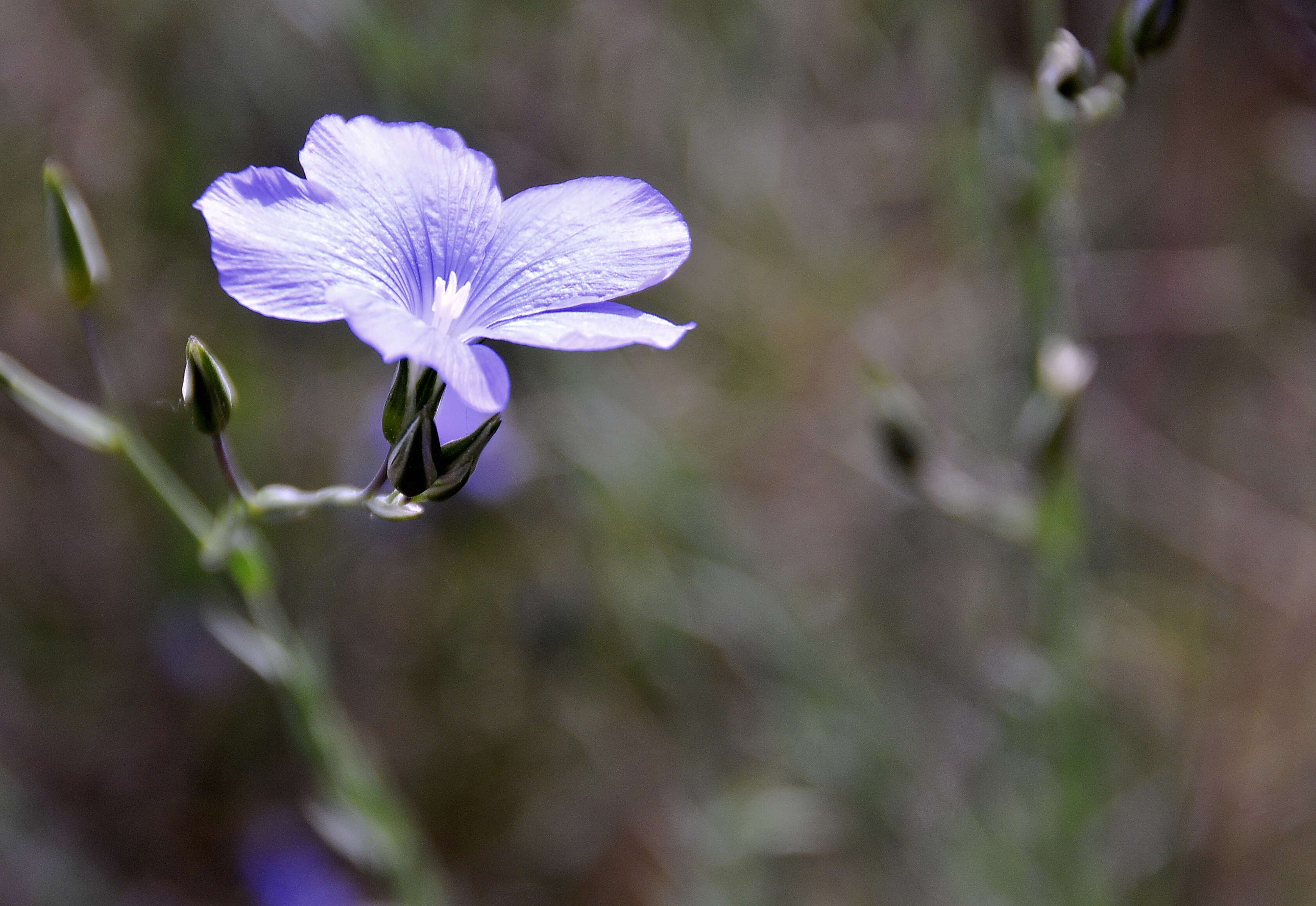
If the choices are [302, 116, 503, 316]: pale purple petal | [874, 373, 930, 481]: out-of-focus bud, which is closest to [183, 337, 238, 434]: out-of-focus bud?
[302, 116, 503, 316]: pale purple petal

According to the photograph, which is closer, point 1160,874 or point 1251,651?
point 1160,874

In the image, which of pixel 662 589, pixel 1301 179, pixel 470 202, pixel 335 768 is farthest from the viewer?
pixel 1301 179

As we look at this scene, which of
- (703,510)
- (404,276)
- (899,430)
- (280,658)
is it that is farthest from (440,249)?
(703,510)

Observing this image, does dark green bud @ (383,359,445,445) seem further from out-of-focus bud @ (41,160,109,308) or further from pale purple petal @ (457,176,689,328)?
out-of-focus bud @ (41,160,109,308)

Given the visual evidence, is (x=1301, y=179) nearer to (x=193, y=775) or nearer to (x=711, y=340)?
(x=711, y=340)

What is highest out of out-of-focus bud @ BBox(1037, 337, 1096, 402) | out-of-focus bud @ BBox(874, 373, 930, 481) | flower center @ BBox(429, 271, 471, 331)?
flower center @ BBox(429, 271, 471, 331)

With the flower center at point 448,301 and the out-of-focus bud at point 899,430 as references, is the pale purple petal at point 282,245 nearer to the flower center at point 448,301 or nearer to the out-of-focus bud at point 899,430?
the flower center at point 448,301

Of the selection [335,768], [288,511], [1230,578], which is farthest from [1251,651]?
[288,511]
